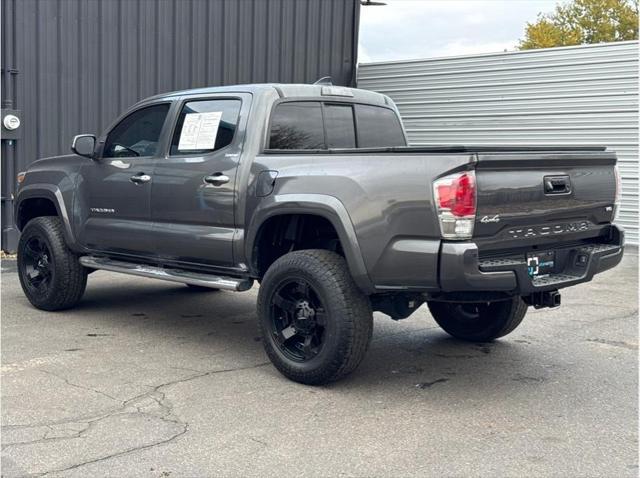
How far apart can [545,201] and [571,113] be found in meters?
9.29

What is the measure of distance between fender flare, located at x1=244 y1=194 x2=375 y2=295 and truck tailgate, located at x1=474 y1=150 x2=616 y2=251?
28.2 inches

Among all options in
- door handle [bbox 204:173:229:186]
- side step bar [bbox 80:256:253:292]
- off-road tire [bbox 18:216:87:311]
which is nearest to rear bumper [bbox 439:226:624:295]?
side step bar [bbox 80:256:253:292]

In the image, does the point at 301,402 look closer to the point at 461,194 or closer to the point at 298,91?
the point at 461,194

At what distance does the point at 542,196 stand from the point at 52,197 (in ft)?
14.4

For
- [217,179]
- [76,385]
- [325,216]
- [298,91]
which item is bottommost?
[76,385]

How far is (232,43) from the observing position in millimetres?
13414

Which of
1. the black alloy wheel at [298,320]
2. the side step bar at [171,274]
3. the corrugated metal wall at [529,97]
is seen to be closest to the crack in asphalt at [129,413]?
the black alloy wheel at [298,320]

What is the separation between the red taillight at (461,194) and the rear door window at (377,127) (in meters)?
1.85

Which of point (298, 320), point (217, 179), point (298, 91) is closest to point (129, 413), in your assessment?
point (298, 320)

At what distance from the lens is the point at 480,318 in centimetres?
611

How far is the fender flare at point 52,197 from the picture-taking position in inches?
276

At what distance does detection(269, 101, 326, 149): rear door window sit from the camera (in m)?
5.72

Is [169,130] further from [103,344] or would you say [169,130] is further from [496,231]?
[496,231]

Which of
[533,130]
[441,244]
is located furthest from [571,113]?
[441,244]
